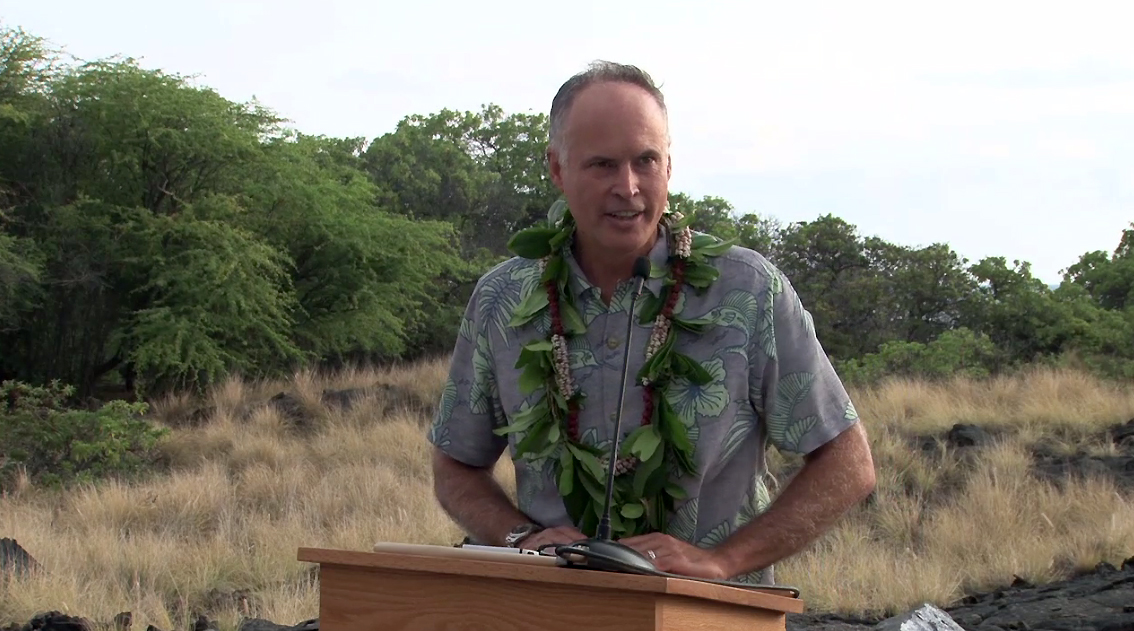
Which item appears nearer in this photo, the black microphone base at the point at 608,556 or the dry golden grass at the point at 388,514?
the black microphone base at the point at 608,556

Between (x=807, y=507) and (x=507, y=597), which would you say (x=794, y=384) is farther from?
(x=507, y=597)

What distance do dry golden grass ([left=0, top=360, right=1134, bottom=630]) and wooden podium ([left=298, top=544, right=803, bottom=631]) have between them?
209 inches

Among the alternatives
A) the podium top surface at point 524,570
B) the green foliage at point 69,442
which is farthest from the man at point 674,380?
the green foliage at point 69,442

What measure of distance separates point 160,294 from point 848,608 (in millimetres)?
13885

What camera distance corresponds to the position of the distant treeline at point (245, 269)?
19.0m

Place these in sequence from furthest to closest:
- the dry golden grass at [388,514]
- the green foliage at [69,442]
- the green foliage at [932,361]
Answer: the green foliage at [932,361] < the green foliage at [69,442] < the dry golden grass at [388,514]

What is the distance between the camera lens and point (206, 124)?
1998 centimetres

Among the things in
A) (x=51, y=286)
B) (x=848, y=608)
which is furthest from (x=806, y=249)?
(x=848, y=608)

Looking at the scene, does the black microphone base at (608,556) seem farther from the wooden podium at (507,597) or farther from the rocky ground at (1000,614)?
the rocky ground at (1000,614)

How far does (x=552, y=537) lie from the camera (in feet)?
10.6

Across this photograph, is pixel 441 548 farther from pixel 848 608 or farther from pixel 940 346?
pixel 940 346

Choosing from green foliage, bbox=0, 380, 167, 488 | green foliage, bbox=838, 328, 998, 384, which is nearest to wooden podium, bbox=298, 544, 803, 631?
green foliage, bbox=0, 380, 167, 488

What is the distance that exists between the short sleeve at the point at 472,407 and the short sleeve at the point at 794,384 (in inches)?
29.8

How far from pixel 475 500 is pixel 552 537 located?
1.68ft
